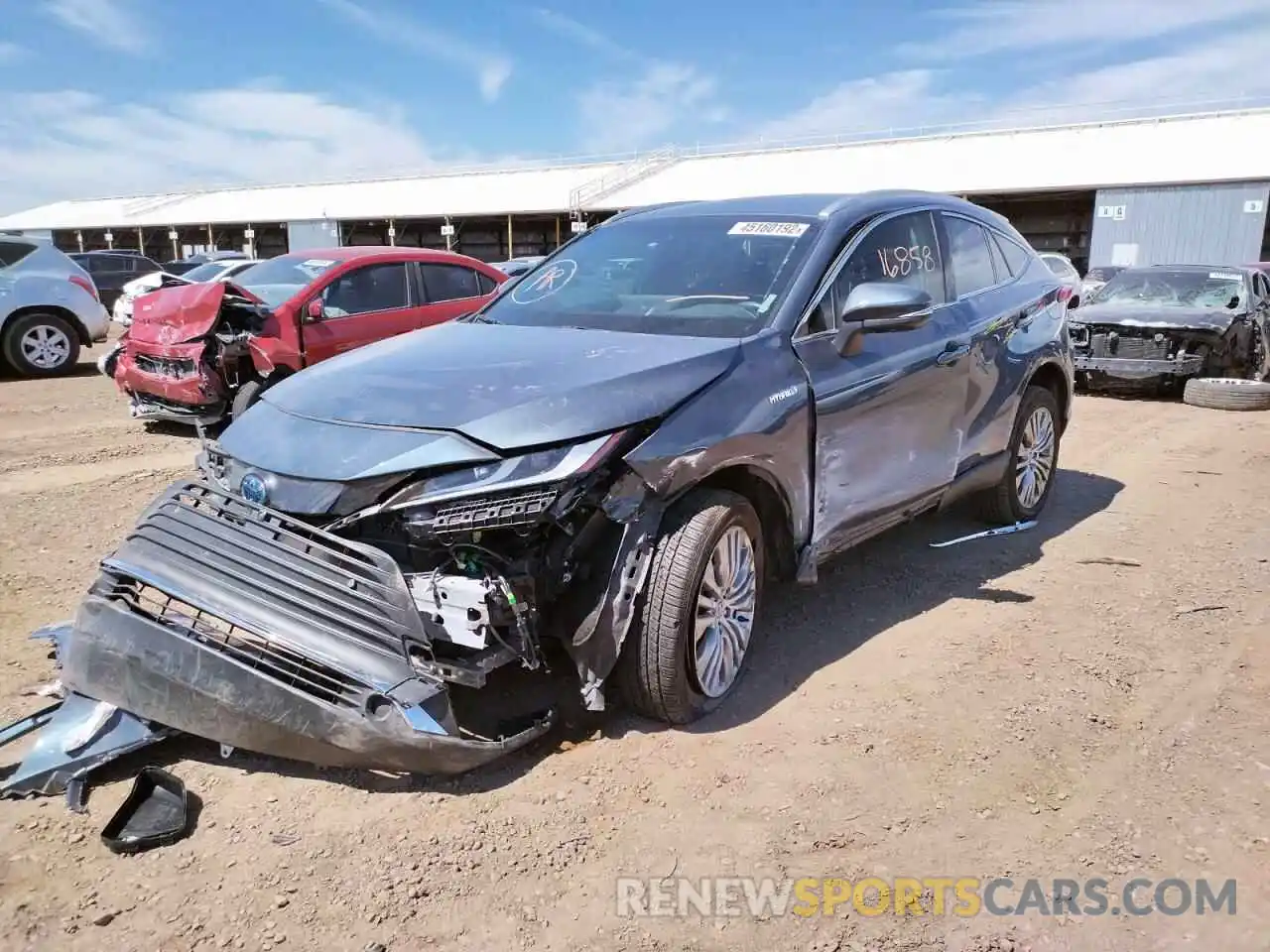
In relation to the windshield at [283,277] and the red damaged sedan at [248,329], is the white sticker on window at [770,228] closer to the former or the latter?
the red damaged sedan at [248,329]

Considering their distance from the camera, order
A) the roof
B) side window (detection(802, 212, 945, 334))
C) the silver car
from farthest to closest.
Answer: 1. the roof
2. the silver car
3. side window (detection(802, 212, 945, 334))

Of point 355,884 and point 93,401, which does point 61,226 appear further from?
point 355,884

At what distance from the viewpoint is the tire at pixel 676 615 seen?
3.04 meters

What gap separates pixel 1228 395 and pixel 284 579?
10213 mm

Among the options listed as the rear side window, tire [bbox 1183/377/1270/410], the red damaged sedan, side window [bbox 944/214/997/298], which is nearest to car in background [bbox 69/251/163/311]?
the rear side window

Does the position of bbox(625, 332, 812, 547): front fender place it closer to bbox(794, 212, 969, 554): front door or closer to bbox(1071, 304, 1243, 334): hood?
bbox(794, 212, 969, 554): front door

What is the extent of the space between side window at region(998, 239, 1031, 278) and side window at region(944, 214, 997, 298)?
0.84 ft

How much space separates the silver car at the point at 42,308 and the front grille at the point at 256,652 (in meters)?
10.9

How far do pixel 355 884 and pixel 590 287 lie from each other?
2.60 m

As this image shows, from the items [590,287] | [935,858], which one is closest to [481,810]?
[935,858]

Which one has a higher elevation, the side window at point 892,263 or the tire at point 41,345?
the side window at point 892,263

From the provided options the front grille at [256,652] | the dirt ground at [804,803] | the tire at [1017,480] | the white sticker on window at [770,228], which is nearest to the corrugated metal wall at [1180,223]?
the tire at [1017,480]

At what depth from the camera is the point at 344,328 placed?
8.47 meters

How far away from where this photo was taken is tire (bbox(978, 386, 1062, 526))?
5.33m
